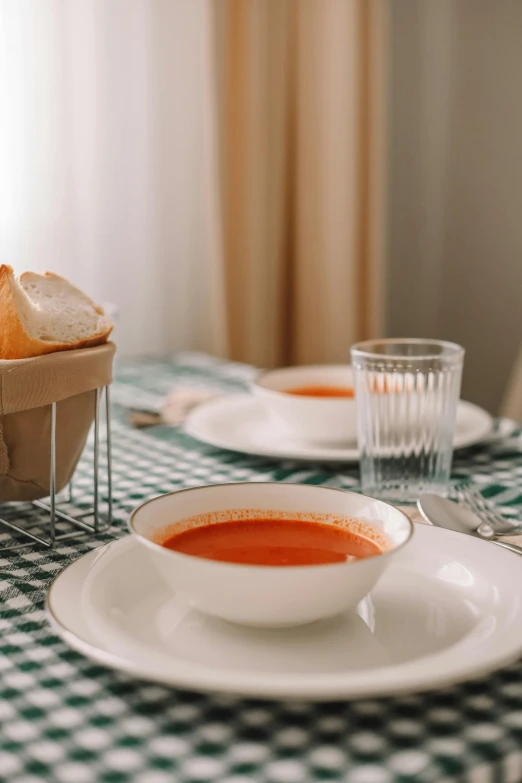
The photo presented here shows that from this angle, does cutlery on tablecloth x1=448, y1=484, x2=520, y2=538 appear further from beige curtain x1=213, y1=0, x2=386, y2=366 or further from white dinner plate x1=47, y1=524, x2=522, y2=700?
beige curtain x1=213, y1=0, x2=386, y2=366

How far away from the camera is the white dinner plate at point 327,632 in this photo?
18.6 inches

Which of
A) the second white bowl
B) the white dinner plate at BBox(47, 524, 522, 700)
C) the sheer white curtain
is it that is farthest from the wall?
the white dinner plate at BBox(47, 524, 522, 700)

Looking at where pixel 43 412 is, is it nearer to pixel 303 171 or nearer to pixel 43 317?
pixel 43 317

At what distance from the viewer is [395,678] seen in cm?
47

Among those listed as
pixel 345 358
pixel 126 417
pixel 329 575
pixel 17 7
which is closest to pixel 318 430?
pixel 126 417

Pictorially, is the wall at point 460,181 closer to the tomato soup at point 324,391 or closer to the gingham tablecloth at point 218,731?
the tomato soup at point 324,391

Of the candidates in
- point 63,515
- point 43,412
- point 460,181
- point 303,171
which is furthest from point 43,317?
point 460,181

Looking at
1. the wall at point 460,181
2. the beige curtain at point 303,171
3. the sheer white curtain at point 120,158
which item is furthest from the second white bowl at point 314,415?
the wall at point 460,181

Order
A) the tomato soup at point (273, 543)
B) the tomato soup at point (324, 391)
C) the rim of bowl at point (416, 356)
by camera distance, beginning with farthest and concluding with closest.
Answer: the tomato soup at point (324, 391)
the rim of bowl at point (416, 356)
the tomato soup at point (273, 543)

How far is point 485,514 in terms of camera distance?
875 millimetres

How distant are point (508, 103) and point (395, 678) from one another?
2.80 meters

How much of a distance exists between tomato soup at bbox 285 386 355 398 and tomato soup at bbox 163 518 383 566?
609mm

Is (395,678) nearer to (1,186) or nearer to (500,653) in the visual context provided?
(500,653)

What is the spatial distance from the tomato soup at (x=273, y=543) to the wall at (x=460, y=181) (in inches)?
99.8
